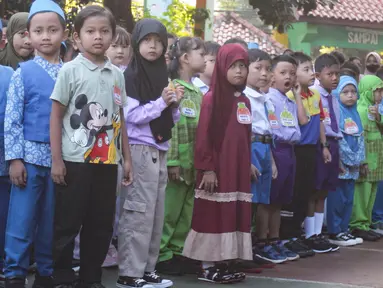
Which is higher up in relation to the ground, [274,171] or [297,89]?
[297,89]

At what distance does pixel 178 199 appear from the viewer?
25.1ft

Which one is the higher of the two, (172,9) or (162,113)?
(172,9)

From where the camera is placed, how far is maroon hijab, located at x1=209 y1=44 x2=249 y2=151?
23.8 feet

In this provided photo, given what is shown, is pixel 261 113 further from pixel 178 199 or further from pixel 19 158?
pixel 19 158

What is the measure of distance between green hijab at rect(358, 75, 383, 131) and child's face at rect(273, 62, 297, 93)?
2321 millimetres

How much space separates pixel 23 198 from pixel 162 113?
125cm

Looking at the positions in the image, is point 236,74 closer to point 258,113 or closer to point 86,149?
point 258,113

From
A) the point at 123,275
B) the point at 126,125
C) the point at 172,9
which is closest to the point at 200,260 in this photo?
the point at 123,275

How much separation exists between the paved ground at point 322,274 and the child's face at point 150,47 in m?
1.73

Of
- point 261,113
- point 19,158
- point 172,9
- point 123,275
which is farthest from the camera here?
point 172,9

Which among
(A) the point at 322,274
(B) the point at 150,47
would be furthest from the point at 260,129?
(B) the point at 150,47

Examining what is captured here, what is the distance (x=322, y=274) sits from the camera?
7957mm

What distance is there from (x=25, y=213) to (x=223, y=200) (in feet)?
5.71

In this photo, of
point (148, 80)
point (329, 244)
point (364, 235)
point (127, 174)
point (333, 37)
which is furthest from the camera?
point (333, 37)
